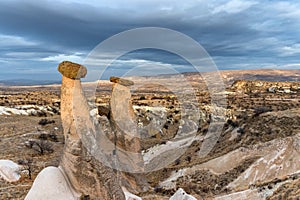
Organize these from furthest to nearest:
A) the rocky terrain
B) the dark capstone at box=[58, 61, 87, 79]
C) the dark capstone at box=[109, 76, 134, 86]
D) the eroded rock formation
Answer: the dark capstone at box=[109, 76, 134, 86]
the rocky terrain
the dark capstone at box=[58, 61, 87, 79]
the eroded rock formation

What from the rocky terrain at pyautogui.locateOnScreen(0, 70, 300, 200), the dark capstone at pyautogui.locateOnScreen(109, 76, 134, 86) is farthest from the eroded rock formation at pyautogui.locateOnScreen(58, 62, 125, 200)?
the dark capstone at pyautogui.locateOnScreen(109, 76, 134, 86)

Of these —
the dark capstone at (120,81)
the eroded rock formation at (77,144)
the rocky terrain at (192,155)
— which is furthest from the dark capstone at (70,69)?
the dark capstone at (120,81)

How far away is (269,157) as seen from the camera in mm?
16297

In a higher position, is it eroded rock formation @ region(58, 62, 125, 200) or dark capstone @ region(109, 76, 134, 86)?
dark capstone @ region(109, 76, 134, 86)

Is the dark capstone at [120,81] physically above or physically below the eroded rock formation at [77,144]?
above

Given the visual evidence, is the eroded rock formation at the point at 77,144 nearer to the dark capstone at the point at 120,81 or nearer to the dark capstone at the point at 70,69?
the dark capstone at the point at 70,69

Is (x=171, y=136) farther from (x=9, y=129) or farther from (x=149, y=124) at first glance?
(x=9, y=129)

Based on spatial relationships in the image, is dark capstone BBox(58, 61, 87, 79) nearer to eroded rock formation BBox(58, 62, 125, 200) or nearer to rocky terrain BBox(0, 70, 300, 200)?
eroded rock formation BBox(58, 62, 125, 200)

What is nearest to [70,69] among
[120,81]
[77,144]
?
[77,144]

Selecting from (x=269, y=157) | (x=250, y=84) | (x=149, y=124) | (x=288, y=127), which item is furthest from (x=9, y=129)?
(x=250, y=84)

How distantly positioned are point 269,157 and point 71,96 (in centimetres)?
1205

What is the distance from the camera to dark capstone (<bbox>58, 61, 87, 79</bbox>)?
29.1ft

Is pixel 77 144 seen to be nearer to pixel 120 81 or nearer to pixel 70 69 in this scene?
pixel 70 69

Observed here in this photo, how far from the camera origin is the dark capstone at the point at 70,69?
888 centimetres
